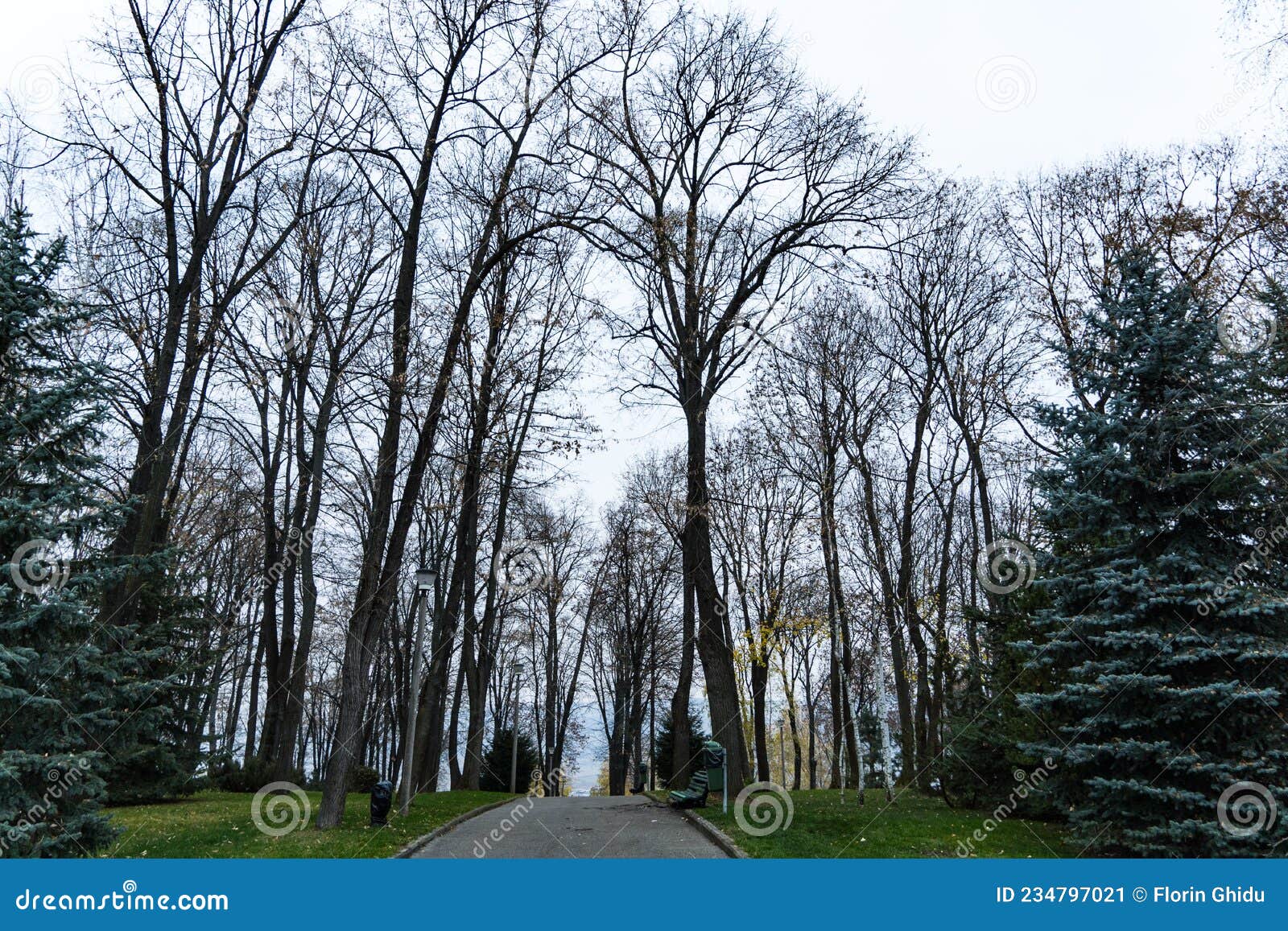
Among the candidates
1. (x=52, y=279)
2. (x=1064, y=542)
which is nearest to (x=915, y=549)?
(x=1064, y=542)

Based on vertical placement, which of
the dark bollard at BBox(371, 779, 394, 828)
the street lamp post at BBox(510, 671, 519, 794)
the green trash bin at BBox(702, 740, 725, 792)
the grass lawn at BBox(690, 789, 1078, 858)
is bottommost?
the grass lawn at BBox(690, 789, 1078, 858)

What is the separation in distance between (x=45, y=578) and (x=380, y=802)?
5565mm

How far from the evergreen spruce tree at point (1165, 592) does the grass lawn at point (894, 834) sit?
3.69ft

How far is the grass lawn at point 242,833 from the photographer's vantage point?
10.4m

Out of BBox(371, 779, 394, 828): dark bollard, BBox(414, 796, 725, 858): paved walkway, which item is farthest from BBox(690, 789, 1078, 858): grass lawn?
BBox(371, 779, 394, 828): dark bollard

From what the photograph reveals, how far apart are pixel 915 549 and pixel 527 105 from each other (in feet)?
65.0

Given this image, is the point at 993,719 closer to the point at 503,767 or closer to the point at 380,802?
the point at 380,802

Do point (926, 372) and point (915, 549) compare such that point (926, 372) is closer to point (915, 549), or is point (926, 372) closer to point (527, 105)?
point (915, 549)

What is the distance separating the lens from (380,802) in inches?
486

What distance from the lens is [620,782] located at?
36.5 meters

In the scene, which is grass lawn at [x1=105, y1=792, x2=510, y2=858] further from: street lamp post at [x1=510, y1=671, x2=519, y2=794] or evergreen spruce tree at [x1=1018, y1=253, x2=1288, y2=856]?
street lamp post at [x1=510, y1=671, x2=519, y2=794]

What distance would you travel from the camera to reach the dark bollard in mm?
12328

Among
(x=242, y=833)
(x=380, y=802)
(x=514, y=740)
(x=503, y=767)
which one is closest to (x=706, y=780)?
(x=380, y=802)

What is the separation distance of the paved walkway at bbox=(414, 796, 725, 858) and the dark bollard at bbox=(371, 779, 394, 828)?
88 cm
